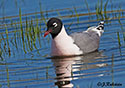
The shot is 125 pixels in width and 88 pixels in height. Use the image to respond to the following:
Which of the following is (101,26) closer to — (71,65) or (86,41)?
(86,41)

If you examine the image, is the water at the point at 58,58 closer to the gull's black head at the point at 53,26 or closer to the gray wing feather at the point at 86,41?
the gray wing feather at the point at 86,41

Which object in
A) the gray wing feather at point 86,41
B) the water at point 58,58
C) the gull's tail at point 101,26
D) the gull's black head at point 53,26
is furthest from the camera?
the gull's tail at point 101,26

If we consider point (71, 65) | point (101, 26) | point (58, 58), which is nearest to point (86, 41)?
point (58, 58)

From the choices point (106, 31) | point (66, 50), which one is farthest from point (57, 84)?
point (106, 31)

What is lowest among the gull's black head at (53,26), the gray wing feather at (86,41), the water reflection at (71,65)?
the water reflection at (71,65)

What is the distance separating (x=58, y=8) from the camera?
16938 millimetres

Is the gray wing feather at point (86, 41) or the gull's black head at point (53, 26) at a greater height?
the gull's black head at point (53, 26)

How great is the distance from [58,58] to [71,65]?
1066 mm

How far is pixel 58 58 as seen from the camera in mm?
12727

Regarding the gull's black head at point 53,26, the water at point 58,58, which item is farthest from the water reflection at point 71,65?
the gull's black head at point 53,26

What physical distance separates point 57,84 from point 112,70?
1432 mm

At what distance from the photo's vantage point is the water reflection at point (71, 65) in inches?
412

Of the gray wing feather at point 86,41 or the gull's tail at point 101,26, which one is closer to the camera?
the gray wing feather at point 86,41

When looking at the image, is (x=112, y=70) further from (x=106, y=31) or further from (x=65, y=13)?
(x=65, y=13)
